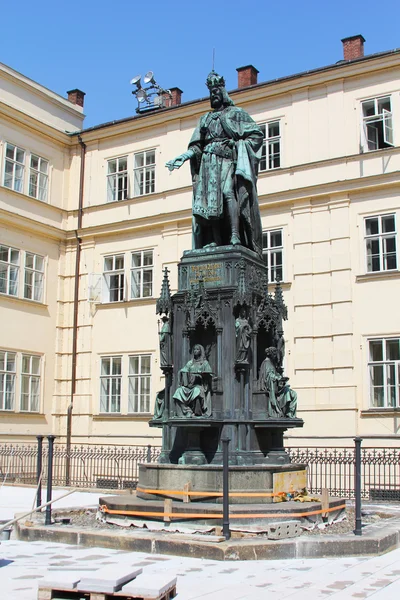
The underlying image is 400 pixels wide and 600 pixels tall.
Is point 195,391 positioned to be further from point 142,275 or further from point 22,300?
point 22,300

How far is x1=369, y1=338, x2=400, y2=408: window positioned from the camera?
2298 cm

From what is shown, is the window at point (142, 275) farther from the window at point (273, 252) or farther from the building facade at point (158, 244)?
the window at point (273, 252)

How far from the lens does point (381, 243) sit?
2423 centimetres

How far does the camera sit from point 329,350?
963 inches

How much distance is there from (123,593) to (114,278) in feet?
77.8

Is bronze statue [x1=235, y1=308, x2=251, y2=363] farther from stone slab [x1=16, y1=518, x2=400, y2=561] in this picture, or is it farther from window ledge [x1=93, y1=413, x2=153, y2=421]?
→ window ledge [x1=93, y1=413, x2=153, y2=421]

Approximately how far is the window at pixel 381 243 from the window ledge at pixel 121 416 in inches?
374

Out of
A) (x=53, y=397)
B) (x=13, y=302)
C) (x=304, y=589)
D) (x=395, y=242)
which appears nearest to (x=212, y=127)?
(x=304, y=589)

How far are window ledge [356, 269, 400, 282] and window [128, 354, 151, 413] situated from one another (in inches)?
335

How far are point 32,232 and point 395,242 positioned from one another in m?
13.9

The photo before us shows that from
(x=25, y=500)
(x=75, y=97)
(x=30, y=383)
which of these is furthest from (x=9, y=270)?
(x=25, y=500)

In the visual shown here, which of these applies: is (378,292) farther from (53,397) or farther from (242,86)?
(53,397)

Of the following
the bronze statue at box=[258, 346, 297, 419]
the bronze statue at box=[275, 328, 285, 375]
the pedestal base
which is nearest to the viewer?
the pedestal base

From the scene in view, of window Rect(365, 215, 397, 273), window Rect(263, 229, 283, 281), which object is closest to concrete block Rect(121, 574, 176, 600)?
window Rect(365, 215, 397, 273)
